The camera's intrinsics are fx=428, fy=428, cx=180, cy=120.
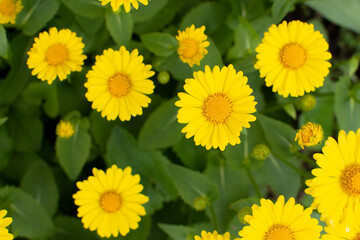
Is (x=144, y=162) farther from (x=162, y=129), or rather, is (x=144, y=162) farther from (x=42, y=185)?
(x=42, y=185)

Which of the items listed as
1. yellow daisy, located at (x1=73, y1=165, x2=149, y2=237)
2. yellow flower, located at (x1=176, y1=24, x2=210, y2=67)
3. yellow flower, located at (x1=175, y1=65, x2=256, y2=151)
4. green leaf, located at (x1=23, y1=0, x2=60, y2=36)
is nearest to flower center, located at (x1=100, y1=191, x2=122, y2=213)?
yellow daisy, located at (x1=73, y1=165, x2=149, y2=237)

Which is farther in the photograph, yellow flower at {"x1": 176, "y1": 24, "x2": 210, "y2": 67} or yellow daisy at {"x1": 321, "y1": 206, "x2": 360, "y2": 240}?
yellow flower at {"x1": 176, "y1": 24, "x2": 210, "y2": 67}

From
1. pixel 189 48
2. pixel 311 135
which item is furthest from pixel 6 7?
pixel 311 135

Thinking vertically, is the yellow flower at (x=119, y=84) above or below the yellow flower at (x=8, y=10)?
below

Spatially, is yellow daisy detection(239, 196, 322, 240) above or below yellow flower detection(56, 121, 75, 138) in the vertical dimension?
below

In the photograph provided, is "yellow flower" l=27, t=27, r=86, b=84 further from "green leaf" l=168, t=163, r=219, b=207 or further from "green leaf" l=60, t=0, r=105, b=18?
"green leaf" l=168, t=163, r=219, b=207

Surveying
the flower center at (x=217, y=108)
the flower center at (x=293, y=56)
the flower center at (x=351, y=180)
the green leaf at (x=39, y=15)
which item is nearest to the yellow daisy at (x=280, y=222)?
the flower center at (x=351, y=180)

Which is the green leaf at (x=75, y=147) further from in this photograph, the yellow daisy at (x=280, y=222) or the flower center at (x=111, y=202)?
the yellow daisy at (x=280, y=222)
